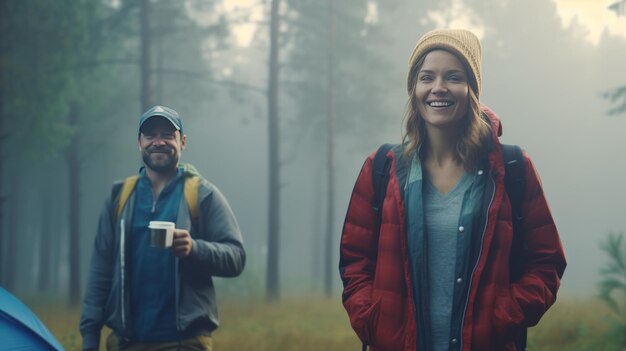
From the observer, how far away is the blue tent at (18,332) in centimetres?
490

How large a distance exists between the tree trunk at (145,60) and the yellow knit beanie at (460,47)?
14683 millimetres

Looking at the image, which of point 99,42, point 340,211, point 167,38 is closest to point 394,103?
point 167,38

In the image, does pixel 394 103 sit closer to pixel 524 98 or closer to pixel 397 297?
pixel 524 98

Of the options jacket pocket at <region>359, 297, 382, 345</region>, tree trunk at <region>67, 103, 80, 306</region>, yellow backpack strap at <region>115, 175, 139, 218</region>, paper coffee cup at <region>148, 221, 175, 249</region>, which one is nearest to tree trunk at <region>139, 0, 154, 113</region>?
tree trunk at <region>67, 103, 80, 306</region>

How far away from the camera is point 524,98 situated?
1638 inches

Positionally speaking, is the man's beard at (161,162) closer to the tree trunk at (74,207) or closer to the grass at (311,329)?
the grass at (311,329)

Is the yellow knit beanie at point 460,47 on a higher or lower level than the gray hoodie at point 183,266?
higher

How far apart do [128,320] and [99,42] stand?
57.9ft

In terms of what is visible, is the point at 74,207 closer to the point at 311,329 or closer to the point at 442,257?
the point at 311,329

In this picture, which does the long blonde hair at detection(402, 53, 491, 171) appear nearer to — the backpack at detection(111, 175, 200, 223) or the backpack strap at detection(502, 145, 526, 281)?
the backpack strap at detection(502, 145, 526, 281)

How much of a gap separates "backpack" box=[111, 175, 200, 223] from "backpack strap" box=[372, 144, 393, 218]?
5.30ft

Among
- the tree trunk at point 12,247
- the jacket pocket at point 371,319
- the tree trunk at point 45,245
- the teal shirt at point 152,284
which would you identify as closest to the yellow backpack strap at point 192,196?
the teal shirt at point 152,284

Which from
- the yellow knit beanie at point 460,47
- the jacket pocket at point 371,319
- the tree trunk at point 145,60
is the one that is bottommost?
the jacket pocket at point 371,319

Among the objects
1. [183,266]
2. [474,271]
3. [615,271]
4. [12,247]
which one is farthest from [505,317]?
[12,247]
